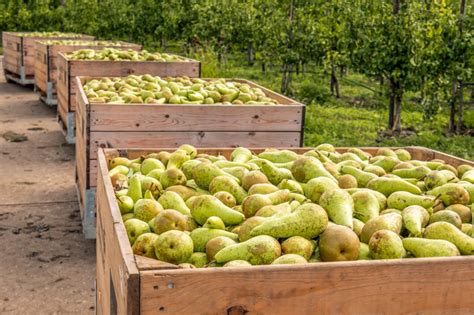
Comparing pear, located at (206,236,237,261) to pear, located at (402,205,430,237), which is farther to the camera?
pear, located at (402,205,430,237)

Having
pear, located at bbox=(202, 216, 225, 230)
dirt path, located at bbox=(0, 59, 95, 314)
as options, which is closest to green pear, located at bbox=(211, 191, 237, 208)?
pear, located at bbox=(202, 216, 225, 230)

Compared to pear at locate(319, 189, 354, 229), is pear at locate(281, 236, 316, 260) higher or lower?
lower

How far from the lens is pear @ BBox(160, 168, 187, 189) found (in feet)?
9.19

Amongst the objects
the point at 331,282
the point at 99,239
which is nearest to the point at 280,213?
the point at 331,282

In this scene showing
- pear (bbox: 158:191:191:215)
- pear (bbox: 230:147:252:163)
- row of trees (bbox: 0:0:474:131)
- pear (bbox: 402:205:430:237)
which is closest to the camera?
pear (bbox: 402:205:430:237)

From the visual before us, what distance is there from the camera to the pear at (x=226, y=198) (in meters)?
2.53

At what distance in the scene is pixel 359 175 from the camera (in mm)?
2938

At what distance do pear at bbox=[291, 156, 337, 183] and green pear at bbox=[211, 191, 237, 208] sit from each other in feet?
1.38

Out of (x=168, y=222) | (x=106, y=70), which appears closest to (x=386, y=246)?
(x=168, y=222)

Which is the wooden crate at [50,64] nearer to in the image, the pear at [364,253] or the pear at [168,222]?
the pear at [168,222]

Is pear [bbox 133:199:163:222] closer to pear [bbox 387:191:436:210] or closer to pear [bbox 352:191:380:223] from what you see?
pear [bbox 352:191:380:223]

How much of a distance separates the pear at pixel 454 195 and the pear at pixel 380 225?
0.39 m

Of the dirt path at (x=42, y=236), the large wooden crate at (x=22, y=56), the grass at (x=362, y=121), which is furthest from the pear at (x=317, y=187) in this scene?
the large wooden crate at (x=22, y=56)

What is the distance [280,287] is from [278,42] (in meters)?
14.0
